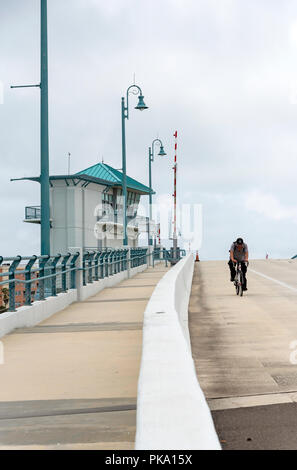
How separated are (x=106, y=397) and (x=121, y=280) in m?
26.3

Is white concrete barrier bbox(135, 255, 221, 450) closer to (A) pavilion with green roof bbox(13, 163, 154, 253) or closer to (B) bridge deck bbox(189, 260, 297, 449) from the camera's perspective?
(B) bridge deck bbox(189, 260, 297, 449)

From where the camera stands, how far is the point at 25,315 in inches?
555

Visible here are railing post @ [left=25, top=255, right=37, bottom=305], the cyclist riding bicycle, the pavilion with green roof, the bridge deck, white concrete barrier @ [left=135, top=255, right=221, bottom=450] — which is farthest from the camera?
the pavilion with green roof

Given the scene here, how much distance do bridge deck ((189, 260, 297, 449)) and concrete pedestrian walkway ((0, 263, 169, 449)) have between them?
2.94ft

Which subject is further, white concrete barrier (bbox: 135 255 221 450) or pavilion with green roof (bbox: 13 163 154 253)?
pavilion with green roof (bbox: 13 163 154 253)

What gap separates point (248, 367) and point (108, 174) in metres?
73.3

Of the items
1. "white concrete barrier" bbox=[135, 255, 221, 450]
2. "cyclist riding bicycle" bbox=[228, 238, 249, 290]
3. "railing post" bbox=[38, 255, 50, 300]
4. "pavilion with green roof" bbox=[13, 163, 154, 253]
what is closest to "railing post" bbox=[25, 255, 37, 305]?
"railing post" bbox=[38, 255, 50, 300]

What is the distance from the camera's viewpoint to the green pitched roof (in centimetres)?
8150

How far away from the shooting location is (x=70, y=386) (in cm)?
812

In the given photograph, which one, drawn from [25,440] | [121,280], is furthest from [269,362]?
[121,280]

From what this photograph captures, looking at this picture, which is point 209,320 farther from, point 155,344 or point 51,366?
point 155,344

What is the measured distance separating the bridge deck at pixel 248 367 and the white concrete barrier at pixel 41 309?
3066 millimetres

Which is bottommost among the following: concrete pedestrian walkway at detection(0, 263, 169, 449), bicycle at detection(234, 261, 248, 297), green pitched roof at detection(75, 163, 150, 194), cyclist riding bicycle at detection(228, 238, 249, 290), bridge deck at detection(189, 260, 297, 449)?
bridge deck at detection(189, 260, 297, 449)

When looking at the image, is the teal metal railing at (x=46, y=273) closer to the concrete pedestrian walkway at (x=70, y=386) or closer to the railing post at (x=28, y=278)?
the railing post at (x=28, y=278)
